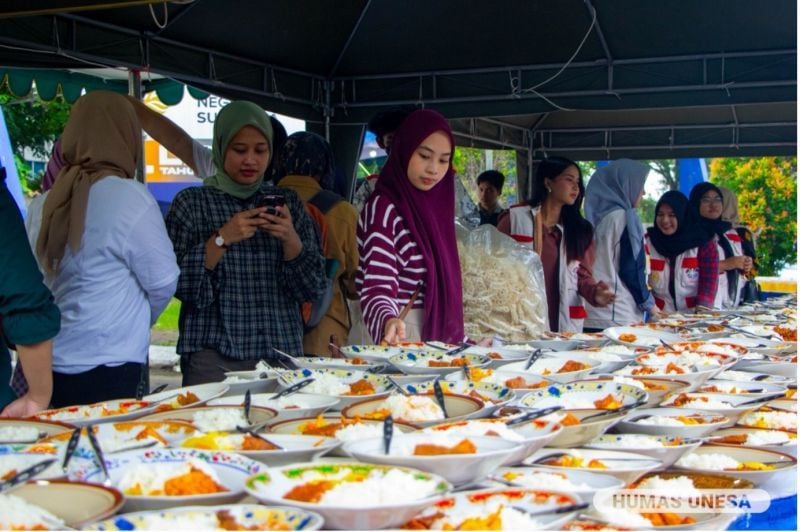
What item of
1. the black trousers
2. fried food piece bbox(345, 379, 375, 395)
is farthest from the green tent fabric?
fried food piece bbox(345, 379, 375, 395)

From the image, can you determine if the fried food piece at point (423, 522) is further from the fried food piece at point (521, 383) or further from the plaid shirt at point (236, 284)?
the plaid shirt at point (236, 284)

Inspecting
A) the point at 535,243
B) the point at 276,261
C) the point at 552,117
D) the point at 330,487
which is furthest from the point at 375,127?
the point at 552,117

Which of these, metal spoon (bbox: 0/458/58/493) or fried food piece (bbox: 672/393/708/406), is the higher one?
metal spoon (bbox: 0/458/58/493)

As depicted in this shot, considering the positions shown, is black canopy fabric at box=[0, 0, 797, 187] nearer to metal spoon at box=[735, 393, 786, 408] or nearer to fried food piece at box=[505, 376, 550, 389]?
fried food piece at box=[505, 376, 550, 389]

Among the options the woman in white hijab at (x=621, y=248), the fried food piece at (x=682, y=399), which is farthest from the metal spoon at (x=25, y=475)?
the woman in white hijab at (x=621, y=248)

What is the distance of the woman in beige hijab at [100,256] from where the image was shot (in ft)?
8.37

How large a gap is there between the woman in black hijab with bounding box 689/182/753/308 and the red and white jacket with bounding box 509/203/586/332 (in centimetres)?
212

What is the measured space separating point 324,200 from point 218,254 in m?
0.89

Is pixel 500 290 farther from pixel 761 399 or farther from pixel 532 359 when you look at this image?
pixel 761 399

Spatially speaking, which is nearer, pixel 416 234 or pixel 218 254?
pixel 218 254

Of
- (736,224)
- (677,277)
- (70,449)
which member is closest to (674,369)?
(70,449)

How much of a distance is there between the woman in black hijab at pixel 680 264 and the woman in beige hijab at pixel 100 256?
415 centimetres

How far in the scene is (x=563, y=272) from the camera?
15.3ft

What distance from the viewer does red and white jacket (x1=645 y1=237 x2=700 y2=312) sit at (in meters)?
6.03
